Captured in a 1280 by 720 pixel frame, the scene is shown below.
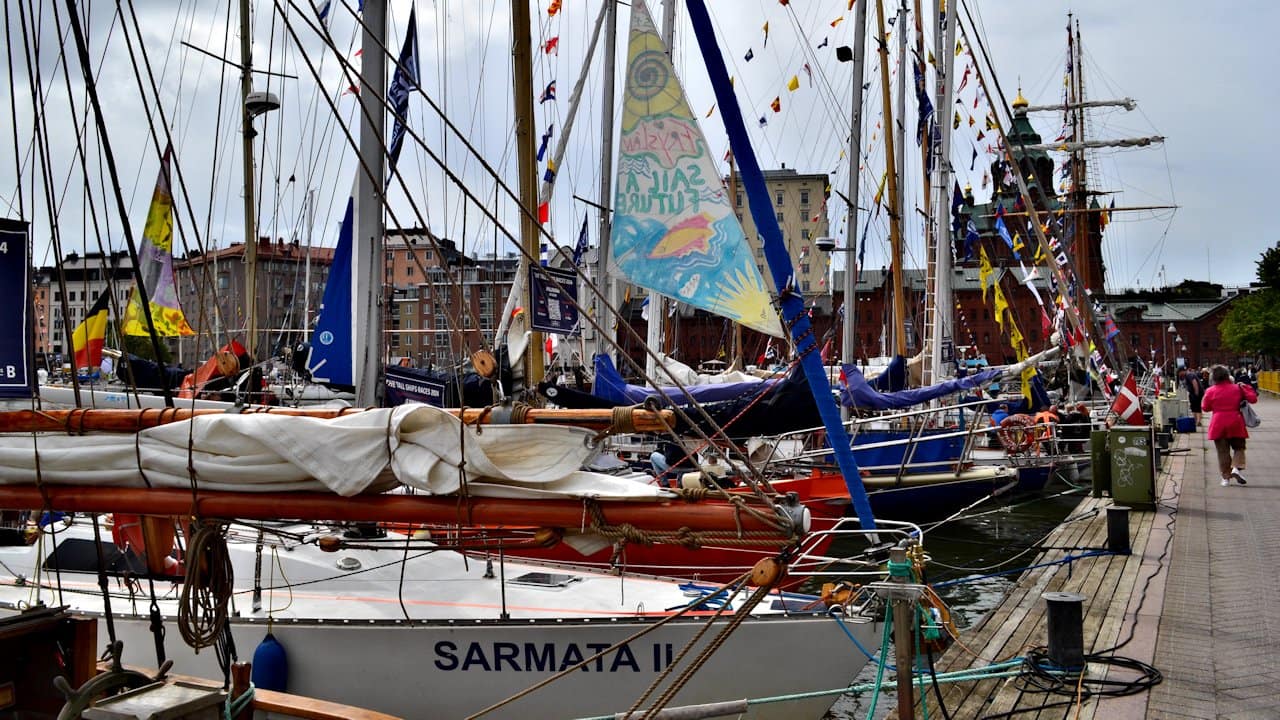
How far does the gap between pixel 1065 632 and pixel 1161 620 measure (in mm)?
2032

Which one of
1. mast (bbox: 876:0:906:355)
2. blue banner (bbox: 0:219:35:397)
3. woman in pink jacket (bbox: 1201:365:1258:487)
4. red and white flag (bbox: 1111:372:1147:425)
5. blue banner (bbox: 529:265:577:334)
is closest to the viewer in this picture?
blue banner (bbox: 0:219:35:397)

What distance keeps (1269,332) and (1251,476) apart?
64.9 metres

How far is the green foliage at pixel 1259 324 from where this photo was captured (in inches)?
2854

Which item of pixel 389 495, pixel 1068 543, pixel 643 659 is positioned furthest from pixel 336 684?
pixel 1068 543

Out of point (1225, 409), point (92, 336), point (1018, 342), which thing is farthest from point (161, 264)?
point (1018, 342)

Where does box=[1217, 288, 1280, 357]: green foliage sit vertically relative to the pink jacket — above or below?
above

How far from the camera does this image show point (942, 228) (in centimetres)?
2452

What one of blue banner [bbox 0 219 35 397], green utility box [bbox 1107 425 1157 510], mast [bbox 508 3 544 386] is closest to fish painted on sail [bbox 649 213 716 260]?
mast [bbox 508 3 544 386]

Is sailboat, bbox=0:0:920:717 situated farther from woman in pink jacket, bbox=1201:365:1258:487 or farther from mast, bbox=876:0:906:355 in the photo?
mast, bbox=876:0:906:355

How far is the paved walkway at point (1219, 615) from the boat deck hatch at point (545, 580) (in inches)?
191

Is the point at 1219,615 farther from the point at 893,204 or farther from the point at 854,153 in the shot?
the point at 893,204

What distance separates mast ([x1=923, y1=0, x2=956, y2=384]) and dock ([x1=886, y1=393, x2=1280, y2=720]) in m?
9.35

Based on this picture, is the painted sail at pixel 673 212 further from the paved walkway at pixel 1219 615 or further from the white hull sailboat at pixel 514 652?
the paved walkway at pixel 1219 615

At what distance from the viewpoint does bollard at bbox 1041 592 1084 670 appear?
23.2 feet
